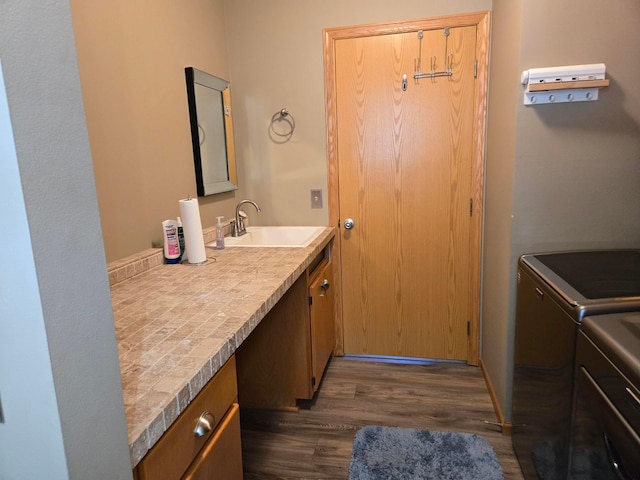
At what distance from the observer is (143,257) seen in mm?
1745

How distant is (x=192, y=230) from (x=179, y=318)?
27.3 inches

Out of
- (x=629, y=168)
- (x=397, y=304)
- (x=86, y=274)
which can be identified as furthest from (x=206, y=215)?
(x=629, y=168)

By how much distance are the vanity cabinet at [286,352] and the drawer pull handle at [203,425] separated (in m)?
1.07

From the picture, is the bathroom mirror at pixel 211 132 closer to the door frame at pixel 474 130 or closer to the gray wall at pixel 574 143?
the door frame at pixel 474 130

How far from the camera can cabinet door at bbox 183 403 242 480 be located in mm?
996

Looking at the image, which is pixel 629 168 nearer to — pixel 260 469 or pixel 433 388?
pixel 433 388

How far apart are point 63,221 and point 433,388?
233 cm

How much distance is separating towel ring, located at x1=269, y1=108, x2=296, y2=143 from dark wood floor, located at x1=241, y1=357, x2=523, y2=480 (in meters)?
1.53

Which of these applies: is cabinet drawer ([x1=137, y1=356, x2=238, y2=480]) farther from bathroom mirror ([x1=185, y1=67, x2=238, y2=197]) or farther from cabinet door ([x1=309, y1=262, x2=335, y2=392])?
bathroom mirror ([x1=185, y1=67, x2=238, y2=197])

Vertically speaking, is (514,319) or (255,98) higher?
Answer: (255,98)

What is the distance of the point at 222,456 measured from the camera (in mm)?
1117

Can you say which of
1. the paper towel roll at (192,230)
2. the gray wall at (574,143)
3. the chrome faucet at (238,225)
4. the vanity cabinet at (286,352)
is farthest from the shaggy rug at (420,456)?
the chrome faucet at (238,225)

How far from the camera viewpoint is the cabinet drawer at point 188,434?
81 cm

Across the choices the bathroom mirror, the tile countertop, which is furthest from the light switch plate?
the tile countertop
